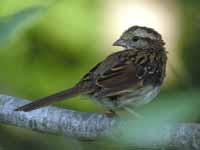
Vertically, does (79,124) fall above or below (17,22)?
below

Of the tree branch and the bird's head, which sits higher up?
the bird's head

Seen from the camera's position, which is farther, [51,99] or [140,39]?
[140,39]

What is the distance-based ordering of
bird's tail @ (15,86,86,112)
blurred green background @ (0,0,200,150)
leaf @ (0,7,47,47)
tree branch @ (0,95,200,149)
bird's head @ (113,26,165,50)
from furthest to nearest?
1. bird's head @ (113,26,165,50)
2. blurred green background @ (0,0,200,150)
3. bird's tail @ (15,86,86,112)
4. tree branch @ (0,95,200,149)
5. leaf @ (0,7,47,47)

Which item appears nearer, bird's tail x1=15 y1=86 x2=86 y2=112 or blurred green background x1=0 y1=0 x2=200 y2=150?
bird's tail x1=15 y1=86 x2=86 y2=112

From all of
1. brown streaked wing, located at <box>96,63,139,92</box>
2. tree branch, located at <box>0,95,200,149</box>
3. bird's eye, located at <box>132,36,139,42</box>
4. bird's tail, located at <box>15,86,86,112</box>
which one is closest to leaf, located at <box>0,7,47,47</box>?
tree branch, located at <box>0,95,200,149</box>

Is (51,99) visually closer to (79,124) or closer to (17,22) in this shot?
(79,124)

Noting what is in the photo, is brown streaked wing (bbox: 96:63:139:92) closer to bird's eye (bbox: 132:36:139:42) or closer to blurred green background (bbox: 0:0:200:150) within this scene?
blurred green background (bbox: 0:0:200:150)

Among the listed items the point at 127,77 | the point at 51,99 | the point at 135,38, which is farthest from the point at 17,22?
the point at 135,38

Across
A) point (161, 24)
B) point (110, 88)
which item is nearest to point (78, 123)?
point (110, 88)
